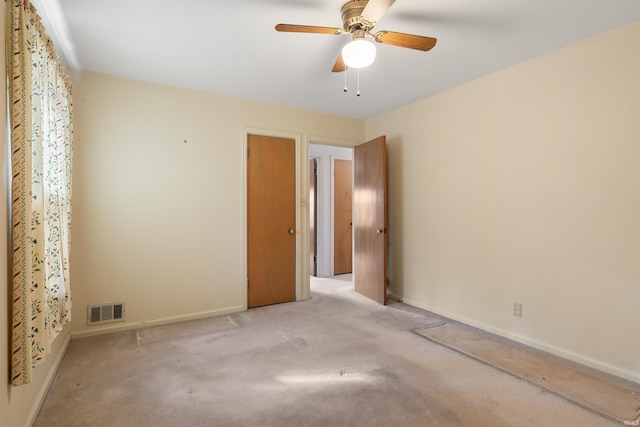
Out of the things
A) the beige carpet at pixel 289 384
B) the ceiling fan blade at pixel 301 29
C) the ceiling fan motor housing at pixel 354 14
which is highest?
the ceiling fan motor housing at pixel 354 14

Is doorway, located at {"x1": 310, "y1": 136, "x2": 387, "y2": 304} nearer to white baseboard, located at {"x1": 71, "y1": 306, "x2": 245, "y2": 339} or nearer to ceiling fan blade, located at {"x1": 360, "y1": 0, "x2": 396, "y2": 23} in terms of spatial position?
white baseboard, located at {"x1": 71, "y1": 306, "x2": 245, "y2": 339}

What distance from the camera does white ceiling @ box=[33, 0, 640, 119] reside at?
2018 millimetres

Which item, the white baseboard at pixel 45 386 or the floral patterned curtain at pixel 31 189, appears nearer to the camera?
the floral patterned curtain at pixel 31 189

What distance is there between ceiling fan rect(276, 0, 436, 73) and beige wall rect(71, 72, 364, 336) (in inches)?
78.0

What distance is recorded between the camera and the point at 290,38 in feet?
7.72

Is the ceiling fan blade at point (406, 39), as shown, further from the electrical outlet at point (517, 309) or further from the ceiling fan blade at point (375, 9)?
the electrical outlet at point (517, 309)

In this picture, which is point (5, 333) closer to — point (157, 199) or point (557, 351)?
point (157, 199)

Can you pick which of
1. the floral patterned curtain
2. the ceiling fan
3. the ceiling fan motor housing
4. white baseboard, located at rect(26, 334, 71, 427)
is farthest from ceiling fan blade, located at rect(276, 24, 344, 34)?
white baseboard, located at rect(26, 334, 71, 427)

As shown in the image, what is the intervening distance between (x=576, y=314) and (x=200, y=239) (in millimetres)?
3468

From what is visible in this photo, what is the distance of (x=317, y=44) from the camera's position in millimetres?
2432

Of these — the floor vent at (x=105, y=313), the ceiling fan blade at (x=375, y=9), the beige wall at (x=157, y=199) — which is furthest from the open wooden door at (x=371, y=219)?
the floor vent at (x=105, y=313)

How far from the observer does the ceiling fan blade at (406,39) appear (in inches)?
74.7

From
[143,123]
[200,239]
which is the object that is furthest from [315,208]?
[143,123]

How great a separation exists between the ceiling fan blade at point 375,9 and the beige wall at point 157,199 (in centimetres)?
224
